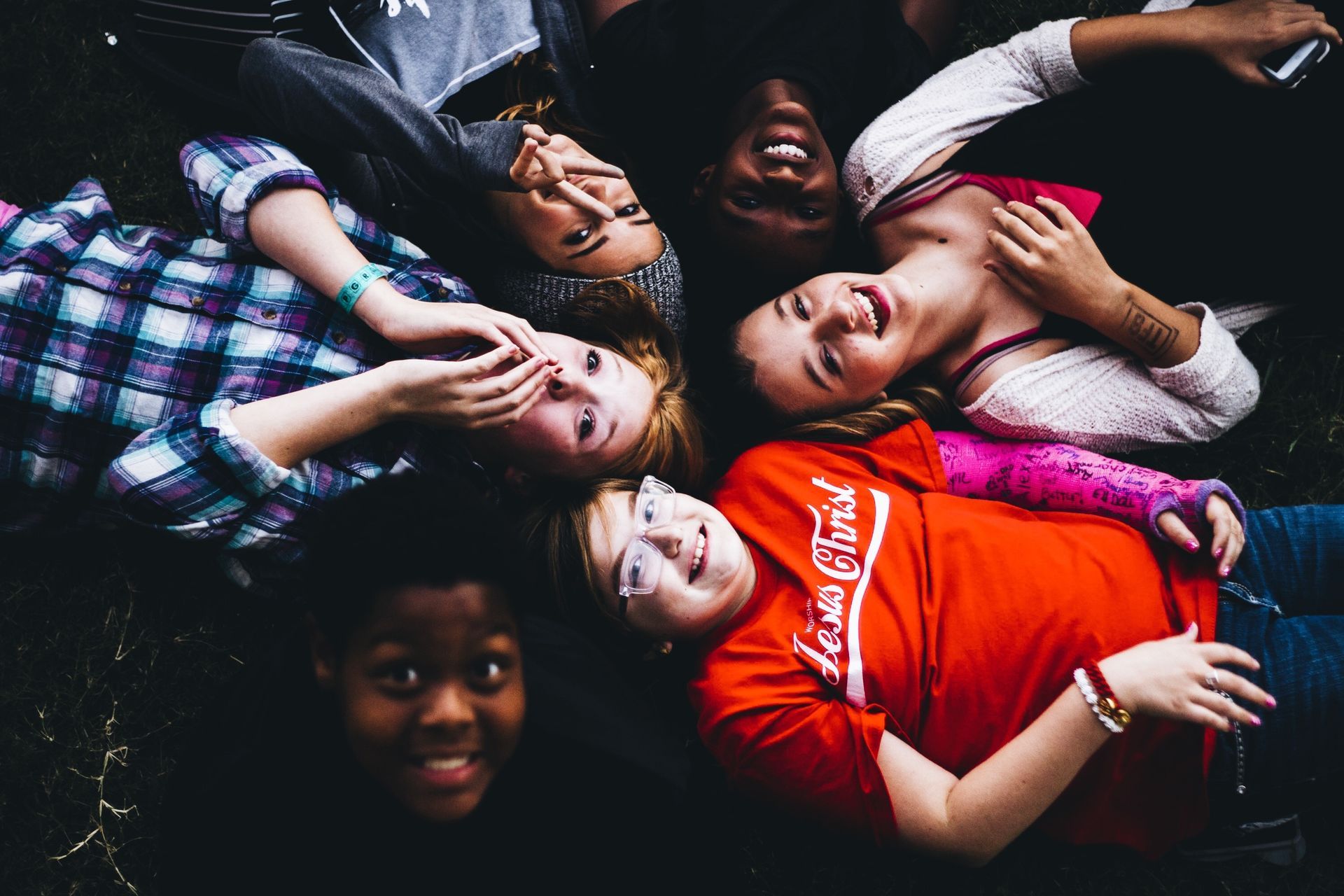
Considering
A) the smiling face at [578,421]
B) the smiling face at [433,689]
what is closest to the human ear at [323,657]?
the smiling face at [433,689]

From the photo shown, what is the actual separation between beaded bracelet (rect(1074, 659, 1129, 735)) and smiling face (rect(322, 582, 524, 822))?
4.85 feet

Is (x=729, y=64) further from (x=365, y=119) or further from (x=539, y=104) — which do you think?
(x=365, y=119)

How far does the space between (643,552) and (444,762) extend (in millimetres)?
1022

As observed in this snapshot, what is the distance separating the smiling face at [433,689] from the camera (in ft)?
4.56

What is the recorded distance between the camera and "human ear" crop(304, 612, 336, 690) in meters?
1.50

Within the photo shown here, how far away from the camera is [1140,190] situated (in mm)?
2779

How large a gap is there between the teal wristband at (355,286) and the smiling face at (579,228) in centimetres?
48

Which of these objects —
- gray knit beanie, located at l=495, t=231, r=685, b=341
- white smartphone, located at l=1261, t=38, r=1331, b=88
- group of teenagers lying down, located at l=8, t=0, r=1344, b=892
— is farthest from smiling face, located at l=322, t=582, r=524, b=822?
white smartphone, located at l=1261, t=38, r=1331, b=88

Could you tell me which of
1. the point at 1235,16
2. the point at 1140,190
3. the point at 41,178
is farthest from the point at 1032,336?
the point at 41,178

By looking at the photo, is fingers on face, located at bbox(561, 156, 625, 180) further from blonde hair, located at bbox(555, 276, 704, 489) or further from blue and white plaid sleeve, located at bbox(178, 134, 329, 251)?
blue and white plaid sleeve, located at bbox(178, 134, 329, 251)

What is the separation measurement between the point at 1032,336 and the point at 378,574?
2.25m

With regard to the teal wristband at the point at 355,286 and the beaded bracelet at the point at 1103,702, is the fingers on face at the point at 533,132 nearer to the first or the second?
the teal wristband at the point at 355,286

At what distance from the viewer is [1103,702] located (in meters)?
2.17

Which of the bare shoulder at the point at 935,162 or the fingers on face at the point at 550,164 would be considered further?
the bare shoulder at the point at 935,162
